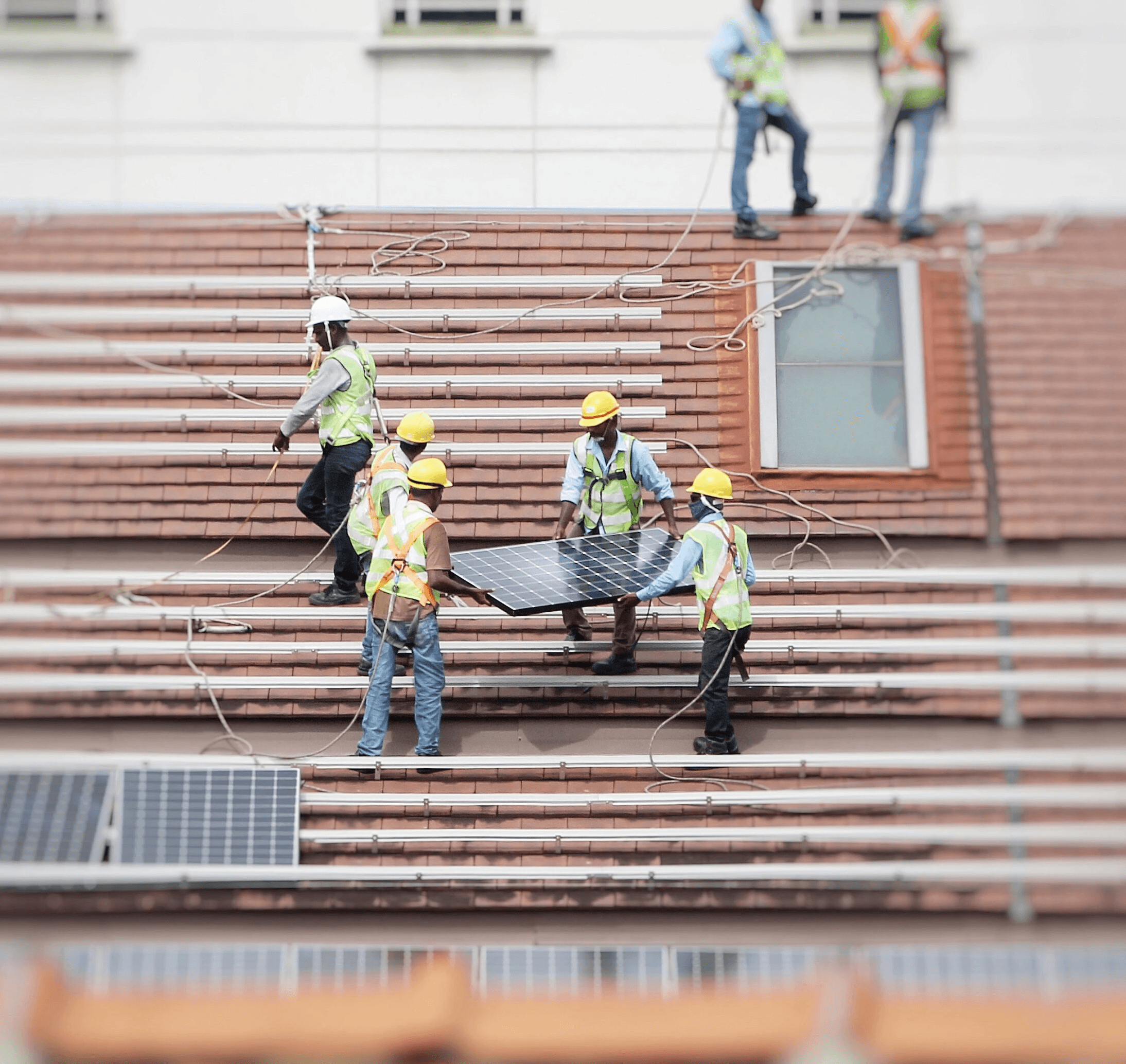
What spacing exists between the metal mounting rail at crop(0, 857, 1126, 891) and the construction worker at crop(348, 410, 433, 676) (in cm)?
161

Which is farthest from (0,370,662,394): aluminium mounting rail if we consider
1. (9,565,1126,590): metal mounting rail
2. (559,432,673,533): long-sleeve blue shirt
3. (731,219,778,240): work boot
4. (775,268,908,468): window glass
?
(9,565,1126,590): metal mounting rail

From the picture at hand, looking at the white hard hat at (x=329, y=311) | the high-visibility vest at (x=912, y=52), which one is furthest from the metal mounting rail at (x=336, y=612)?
the high-visibility vest at (x=912, y=52)

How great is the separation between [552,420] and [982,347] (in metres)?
3.54

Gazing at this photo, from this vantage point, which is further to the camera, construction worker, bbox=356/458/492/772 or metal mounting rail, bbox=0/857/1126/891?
construction worker, bbox=356/458/492/772

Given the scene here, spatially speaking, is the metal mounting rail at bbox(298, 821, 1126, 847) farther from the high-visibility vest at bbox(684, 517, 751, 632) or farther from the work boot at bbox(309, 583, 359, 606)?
the work boot at bbox(309, 583, 359, 606)

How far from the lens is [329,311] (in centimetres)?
1060

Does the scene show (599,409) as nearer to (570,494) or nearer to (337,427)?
(570,494)

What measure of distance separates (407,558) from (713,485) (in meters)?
2.30

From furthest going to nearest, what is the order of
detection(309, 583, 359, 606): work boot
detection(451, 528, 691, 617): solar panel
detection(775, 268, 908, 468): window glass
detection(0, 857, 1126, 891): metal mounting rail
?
detection(775, 268, 908, 468): window glass < detection(309, 583, 359, 606): work boot < detection(451, 528, 691, 617): solar panel < detection(0, 857, 1126, 891): metal mounting rail

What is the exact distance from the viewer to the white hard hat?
34.8 ft

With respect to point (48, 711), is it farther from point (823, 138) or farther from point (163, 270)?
point (823, 138)

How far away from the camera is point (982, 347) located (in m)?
10.9

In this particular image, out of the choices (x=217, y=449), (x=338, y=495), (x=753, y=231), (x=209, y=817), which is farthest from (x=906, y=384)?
(x=209, y=817)

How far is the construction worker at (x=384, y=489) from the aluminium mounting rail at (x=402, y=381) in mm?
1094
